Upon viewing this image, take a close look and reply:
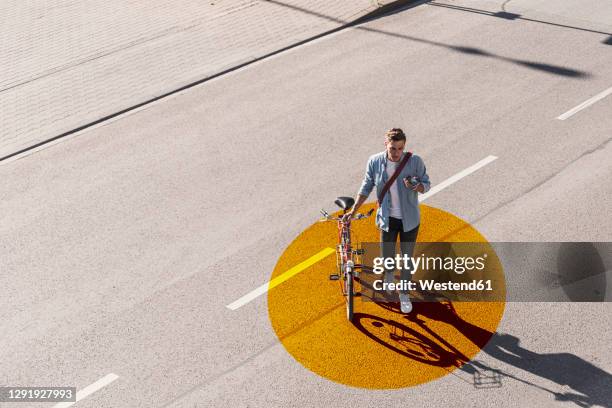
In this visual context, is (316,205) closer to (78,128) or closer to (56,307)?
(56,307)

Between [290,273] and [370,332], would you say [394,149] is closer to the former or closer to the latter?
[370,332]

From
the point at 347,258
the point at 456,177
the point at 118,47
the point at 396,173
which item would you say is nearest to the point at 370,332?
the point at 347,258

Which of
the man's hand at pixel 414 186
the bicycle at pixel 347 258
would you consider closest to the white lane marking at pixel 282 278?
the bicycle at pixel 347 258

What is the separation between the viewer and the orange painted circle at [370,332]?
759cm

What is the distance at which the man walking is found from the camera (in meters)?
7.52

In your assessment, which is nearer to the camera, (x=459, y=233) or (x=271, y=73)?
(x=459, y=233)

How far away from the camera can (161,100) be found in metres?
13.5

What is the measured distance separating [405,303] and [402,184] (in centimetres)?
143

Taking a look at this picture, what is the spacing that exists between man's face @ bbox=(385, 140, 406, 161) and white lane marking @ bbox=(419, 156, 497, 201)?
2.72 metres

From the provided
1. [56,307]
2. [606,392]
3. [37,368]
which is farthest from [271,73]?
[606,392]

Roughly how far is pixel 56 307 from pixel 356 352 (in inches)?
138

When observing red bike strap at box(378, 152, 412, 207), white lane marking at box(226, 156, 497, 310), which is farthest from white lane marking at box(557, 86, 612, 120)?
red bike strap at box(378, 152, 412, 207)

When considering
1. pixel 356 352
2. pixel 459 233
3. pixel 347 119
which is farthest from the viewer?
pixel 347 119

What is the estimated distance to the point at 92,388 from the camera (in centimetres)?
761
